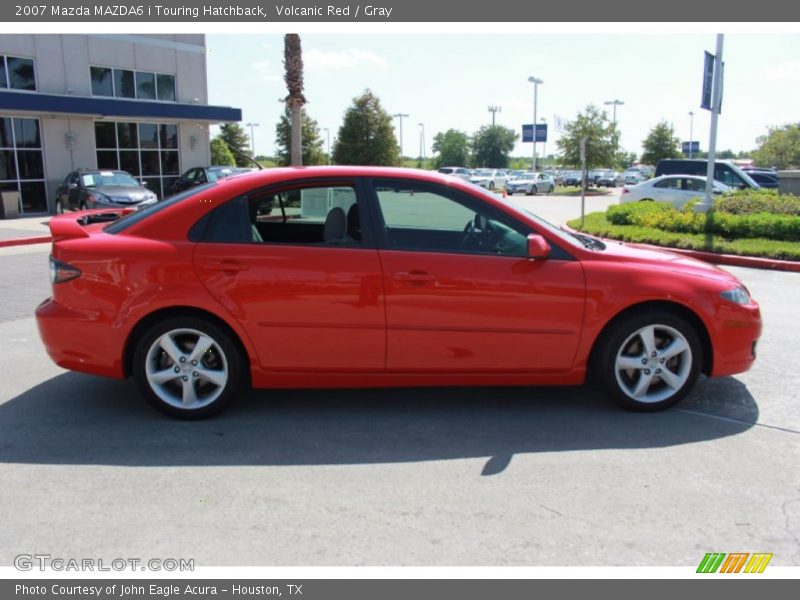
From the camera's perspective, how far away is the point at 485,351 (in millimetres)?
4465

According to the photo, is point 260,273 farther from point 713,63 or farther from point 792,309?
point 713,63

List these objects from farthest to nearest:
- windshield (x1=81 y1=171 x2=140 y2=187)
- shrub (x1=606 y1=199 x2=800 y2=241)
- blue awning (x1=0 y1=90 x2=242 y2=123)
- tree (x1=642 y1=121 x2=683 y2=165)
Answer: tree (x1=642 y1=121 x2=683 y2=165)
blue awning (x1=0 y1=90 x2=242 y2=123)
windshield (x1=81 y1=171 x2=140 y2=187)
shrub (x1=606 y1=199 x2=800 y2=241)

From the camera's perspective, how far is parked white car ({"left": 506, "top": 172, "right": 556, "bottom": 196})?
4375cm

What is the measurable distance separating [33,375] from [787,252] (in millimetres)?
11347

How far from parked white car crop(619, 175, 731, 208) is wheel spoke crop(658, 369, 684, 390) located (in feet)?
55.1

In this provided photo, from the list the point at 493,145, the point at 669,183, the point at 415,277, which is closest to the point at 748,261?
the point at 415,277

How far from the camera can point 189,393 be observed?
14.6 feet

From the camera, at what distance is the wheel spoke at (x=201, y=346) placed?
4383 millimetres

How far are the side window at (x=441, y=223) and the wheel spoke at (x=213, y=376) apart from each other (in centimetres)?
137

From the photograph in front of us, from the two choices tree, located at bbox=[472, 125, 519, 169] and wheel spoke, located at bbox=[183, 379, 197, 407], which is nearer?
wheel spoke, located at bbox=[183, 379, 197, 407]

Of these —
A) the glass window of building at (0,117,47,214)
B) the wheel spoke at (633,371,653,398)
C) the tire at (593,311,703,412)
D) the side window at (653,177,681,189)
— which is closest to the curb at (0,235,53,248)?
the glass window of building at (0,117,47,214)

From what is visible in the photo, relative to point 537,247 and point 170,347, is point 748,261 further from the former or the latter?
point 170,347

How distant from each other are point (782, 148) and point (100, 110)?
46.2 metres

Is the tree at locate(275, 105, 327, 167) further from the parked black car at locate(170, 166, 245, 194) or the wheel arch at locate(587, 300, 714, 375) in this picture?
the wheel arch at locate(587, 300, 714, 375)
